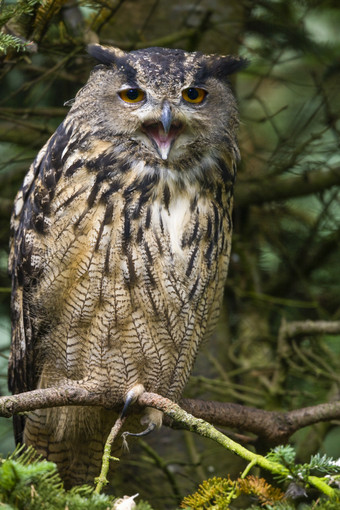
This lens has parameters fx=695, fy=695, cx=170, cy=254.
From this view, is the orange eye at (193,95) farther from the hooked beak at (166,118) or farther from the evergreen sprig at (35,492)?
the evergreen sprig at (35,492)

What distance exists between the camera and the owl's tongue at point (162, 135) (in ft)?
6.93

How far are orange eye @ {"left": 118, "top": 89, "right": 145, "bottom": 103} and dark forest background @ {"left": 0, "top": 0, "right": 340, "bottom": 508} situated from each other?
0.76m

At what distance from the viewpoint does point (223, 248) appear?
2.46m

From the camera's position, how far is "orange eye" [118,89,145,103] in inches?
83.9

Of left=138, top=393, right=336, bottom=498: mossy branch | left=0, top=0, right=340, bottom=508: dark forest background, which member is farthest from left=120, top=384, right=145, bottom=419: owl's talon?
left=0, top=0, right=340, bottom=508: dark forest background

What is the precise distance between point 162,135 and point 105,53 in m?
0.37

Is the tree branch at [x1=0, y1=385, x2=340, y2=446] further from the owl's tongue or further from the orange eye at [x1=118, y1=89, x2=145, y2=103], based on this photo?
the orange eye at [x1=118, y1=89, x2=145, y2=103]

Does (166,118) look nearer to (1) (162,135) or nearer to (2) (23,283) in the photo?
(1) (162,135)

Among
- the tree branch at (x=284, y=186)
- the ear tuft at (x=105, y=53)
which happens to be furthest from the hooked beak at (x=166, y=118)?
the tree branch at (x=284, y=186)

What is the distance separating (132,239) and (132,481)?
1.54 m

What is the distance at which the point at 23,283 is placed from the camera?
2.39 m

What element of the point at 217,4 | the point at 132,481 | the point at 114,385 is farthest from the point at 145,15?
the point at 132,481

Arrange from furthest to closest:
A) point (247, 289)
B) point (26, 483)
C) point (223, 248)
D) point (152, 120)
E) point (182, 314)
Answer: point (247, 289)
point (223, 248)
point (182, 314)
point (152, 120)
point (26, 483)

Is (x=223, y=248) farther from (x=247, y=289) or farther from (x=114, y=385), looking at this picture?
(x=247, y=289)
